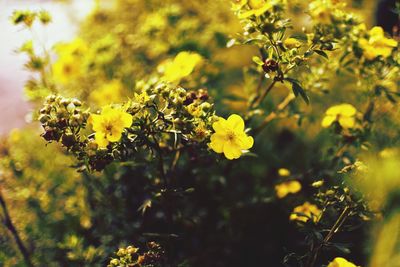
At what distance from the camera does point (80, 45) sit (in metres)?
2.91

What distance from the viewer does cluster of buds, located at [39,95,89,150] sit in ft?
4.53

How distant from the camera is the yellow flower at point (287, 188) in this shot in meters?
2.19

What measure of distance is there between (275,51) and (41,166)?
189 centimetres

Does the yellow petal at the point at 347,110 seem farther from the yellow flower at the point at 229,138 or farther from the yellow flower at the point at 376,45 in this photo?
the yellow flower at the point at 229,138

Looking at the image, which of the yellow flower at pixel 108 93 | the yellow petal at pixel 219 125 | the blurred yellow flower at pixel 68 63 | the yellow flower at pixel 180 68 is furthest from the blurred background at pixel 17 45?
the yellow petal at pixel 219 125

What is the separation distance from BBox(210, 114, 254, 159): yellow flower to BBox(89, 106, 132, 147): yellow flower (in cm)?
31

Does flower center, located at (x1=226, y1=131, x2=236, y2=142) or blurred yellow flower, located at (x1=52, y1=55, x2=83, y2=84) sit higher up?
flower center, located at (x1=226, y1=131, x2=236, y2=142)

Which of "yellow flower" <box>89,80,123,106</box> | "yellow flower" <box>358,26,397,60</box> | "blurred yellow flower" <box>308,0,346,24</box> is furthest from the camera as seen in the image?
"yellow flower" <box>89,80,123,106</box>

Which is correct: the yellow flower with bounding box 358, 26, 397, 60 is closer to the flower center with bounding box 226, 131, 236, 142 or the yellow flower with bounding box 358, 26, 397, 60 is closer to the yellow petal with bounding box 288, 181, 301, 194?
the flower center with bounding box 226, 131, 236, 142

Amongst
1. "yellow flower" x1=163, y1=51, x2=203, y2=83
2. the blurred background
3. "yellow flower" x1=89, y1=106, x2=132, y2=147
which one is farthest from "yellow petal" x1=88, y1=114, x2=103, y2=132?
the blurred background

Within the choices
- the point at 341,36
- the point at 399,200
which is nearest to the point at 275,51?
the point at 341,36

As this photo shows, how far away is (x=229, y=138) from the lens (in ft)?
5.00

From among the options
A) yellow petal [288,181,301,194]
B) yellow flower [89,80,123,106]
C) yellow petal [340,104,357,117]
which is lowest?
yellow petal [288,181,301,194]

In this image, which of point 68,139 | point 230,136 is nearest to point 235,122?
point 230,136
